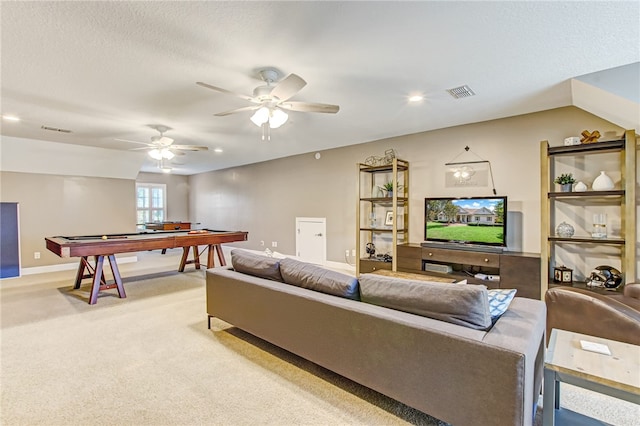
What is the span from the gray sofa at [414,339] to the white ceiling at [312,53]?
5.73 feet

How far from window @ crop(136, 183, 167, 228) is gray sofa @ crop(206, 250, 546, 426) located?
863 centimetres

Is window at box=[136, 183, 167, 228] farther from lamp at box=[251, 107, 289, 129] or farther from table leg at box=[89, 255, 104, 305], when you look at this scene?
lamp at box=[251, 107, 289, 129]

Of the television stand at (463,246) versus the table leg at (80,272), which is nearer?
the television stand at (463,246)

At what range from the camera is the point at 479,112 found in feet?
13.0

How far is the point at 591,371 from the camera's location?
4.49 feet

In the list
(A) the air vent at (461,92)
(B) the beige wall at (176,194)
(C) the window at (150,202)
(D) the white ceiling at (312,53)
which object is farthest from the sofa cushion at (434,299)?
(B) the beige wall at (176,194)

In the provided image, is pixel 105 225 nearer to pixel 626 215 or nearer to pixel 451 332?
pixel 451 332

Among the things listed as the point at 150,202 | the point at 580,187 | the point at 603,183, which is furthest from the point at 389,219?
the point at 150,202

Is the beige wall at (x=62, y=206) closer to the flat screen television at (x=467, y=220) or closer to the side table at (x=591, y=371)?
the flat screen television at (x=467, y=220)

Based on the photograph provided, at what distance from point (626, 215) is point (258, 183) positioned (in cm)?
678

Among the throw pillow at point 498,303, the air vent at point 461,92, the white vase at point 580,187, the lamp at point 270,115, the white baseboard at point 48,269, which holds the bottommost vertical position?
the white baseboard at point 48,269

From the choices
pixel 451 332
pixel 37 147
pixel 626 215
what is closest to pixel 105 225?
pixel 37 147

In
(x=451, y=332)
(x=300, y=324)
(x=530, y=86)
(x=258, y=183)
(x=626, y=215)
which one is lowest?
(x=300, y=324)

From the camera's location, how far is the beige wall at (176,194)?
9.88 metres
